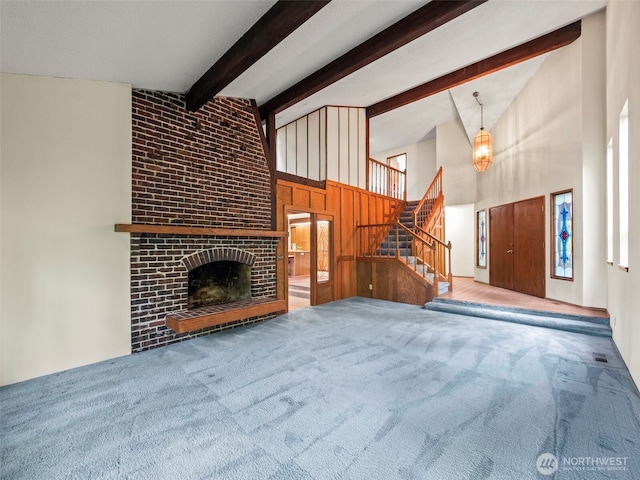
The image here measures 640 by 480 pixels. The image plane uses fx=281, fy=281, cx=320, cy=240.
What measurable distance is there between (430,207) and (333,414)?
7459mm

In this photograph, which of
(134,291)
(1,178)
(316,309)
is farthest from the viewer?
(316,309)

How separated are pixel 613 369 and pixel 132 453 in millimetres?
4339

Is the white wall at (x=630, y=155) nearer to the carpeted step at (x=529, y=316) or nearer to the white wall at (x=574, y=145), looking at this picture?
the carpeted step at (x=529, y=316)

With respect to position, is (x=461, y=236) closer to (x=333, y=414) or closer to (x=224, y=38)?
(x=333, y=414)

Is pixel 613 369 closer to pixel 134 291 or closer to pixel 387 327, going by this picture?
pixel 387 327

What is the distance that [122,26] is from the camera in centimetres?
240

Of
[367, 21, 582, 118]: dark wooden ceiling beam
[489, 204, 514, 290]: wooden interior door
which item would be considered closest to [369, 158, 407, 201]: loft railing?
[367, 21, 582, 118]: dark wooden ceiling beam

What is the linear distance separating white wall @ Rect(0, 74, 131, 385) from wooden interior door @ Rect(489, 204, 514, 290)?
7609mm

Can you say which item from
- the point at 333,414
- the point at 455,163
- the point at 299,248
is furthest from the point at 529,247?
the point at 299,248

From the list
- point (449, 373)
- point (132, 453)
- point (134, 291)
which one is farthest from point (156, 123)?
point (449, 373)

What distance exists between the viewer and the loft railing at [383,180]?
27.0ft

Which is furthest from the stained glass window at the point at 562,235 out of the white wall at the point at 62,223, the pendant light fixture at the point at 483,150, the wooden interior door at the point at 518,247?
the white wall at the point at 62,223

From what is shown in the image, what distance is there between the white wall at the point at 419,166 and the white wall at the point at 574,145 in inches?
158

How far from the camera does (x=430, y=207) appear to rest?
27.7 feet
